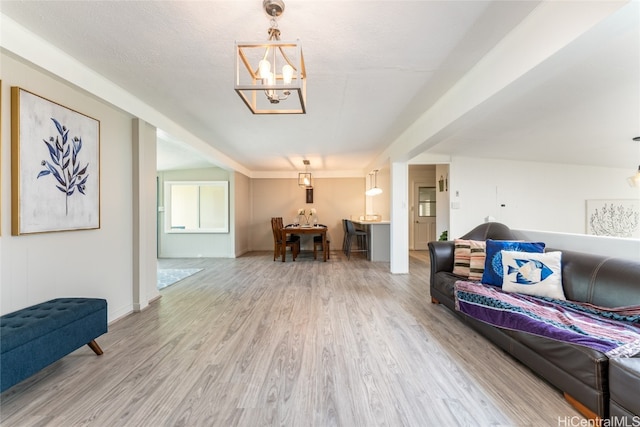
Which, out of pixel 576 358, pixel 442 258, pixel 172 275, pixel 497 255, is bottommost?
pixel 172 275

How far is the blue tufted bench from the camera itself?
4.84ft

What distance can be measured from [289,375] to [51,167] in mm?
2453

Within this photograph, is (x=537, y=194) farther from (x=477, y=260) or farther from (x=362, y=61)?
(x=362, y=61)

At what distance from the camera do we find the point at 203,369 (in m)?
1.90

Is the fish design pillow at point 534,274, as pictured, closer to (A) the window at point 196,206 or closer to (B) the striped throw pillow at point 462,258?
(B) the striped throw pillow at point 462,258

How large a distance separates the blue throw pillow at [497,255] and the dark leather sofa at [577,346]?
0.24 m

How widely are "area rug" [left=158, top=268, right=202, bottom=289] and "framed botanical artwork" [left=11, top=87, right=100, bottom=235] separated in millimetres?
1977

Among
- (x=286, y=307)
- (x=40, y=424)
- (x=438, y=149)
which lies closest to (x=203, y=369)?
(x=40, y=424)

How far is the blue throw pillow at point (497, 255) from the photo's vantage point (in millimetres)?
2543

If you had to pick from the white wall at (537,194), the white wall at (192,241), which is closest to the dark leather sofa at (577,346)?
the white wall at (537,194)

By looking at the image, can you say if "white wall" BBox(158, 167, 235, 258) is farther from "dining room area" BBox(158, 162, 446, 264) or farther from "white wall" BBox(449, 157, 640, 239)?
"white wall" BBox(449, 157, 640, 239)

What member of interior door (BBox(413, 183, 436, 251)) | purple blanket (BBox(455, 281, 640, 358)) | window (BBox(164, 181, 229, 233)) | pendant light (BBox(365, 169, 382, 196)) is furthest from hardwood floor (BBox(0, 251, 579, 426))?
interior door (BBox(413, 183, 436, 251))

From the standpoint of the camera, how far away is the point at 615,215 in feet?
17.2

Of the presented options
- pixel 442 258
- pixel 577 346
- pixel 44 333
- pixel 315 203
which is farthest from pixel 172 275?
pixel 577 346
